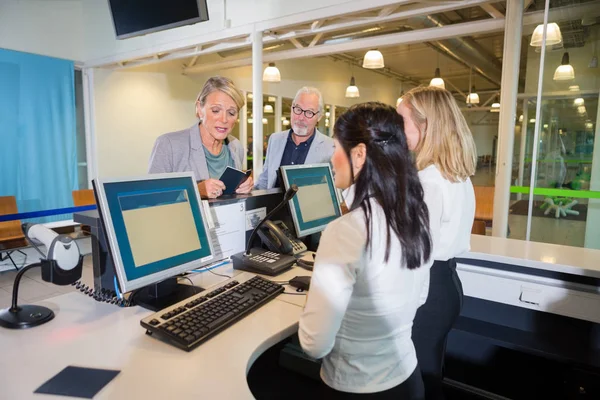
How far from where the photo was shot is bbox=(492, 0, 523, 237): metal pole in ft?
10.3

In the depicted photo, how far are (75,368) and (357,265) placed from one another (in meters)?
0.74

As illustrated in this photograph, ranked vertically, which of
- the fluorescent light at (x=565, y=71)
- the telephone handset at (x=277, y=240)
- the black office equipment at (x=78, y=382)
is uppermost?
the fluorescent light at (x=565, y=71)

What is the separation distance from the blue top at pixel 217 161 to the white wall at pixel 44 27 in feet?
14.8

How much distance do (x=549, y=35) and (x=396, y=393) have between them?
3.44 m

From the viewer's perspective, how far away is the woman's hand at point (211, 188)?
173 cm

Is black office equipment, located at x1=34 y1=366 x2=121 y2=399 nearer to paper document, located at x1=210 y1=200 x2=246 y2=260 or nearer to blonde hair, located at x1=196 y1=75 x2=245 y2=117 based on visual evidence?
paper document, located at x1=210 y1=200 x2=246 y2=260

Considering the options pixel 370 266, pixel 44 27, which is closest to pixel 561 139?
pixel 370 266

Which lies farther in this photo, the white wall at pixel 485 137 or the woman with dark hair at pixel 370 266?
the white wall at pixel 485 137

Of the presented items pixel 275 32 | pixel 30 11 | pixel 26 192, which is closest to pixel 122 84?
pixel 30 11

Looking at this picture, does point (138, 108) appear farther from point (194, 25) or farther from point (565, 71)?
point (565, 71)

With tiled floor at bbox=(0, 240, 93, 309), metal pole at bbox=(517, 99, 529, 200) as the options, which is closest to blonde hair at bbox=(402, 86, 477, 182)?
metal pole at bbox=(517, 99, 529, 200)

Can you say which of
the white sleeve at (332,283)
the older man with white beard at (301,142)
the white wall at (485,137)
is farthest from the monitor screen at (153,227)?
the white wall at (485,137)

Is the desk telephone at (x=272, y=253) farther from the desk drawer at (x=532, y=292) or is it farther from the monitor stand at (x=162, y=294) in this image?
the desk drawer at (x=532, y=292)

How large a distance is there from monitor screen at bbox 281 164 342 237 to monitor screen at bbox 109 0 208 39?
170cm
